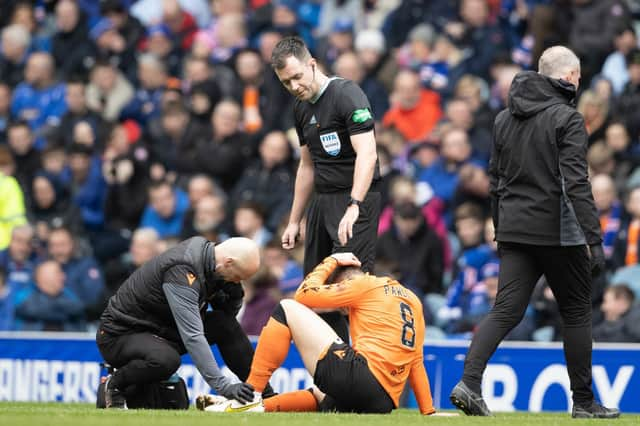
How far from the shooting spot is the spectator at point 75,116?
59.3 ft

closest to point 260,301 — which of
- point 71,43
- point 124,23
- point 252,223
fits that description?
point 252,223

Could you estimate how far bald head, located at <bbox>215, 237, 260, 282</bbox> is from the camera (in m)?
8.67

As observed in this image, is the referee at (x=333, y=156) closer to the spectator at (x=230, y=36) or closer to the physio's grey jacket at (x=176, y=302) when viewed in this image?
the physio's grey jacket at (x=176, y=302)

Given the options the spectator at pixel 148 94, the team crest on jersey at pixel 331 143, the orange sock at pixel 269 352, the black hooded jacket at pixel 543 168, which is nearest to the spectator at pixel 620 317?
the black hooded jacket at pixel 543 168

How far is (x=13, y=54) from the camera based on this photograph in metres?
20.2

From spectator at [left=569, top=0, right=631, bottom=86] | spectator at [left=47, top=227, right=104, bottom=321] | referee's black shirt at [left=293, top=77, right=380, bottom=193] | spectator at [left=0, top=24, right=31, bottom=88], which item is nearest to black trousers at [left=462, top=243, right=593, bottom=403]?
referee's black shirt at [left=293, top=77, right=380, bottom=193]

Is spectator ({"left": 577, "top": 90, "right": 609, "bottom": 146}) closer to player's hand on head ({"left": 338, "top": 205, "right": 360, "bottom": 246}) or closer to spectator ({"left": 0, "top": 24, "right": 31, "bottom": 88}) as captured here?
player's hand on head ({"left": 338, "top": 205, "right": 360, "bottom": 246})

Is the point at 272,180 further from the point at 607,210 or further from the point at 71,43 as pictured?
the point at 71,43

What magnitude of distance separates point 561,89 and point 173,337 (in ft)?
9.83

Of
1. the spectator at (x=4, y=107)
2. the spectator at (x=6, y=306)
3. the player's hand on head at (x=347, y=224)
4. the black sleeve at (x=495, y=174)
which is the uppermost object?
the spectator at (x=4, y=107)

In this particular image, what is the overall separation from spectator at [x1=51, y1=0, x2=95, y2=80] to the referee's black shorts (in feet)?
36.2

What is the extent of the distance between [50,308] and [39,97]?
5.33 meters

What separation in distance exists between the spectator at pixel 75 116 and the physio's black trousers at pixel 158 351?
9003mm

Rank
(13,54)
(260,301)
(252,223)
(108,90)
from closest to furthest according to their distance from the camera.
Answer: (260,301)
(252,223)
(108,90)
(13,54)
